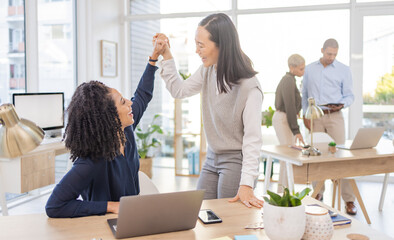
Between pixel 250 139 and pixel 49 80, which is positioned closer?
pixel 250 139

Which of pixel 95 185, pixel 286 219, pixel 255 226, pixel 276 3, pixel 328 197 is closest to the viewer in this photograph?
pixel 286 219

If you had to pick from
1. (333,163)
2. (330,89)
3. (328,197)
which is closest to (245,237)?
(333,163)

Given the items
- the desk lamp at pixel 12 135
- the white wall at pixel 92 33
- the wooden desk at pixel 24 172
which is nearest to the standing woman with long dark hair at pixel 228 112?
the desk lamp at pixel 12 135

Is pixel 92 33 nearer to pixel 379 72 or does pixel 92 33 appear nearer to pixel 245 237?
pixel 379 72

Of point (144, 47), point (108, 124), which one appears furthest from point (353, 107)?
point (108, 124)

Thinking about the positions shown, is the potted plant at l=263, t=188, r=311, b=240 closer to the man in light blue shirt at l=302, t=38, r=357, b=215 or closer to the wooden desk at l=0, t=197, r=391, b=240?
the wooden desk at l=0, t=197, r=391, b=240

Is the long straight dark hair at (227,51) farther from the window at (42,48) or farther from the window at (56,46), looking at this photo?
the window at (56,46)

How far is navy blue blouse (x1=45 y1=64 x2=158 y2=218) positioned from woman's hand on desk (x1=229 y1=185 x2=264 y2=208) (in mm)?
483

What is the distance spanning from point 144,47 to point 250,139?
4594 millimetres

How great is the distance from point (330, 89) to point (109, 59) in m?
3.10

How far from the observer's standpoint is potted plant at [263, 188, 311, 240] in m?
1.12

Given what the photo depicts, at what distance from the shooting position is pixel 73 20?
5.11m

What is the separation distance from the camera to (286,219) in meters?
1.12

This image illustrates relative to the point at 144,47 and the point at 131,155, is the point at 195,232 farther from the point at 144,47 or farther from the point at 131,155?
the point at 144,47
